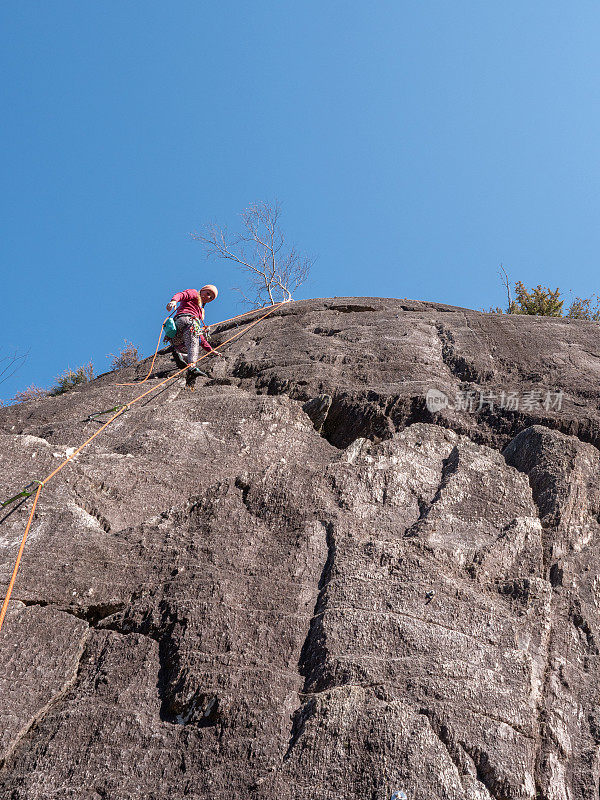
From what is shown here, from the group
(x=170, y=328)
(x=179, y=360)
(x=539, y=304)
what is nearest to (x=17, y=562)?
(x=179, y=360)

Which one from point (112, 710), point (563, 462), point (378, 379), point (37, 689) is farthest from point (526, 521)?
point (37, 689)

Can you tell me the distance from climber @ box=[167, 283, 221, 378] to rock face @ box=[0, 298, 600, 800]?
1.63 metres

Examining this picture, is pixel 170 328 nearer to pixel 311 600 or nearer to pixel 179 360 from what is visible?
pixel 179 360

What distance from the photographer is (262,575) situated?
4.44m

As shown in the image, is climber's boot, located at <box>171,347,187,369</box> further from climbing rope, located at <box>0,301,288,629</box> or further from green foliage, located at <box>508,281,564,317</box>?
green foliage, located at <box>508,281,564,317</box>

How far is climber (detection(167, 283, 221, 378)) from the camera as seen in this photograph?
820 cm

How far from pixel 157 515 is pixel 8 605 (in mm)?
1267

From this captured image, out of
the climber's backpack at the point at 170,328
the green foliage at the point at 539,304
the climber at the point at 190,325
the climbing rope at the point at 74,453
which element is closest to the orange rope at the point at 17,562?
the climbing rope at the point at 74,453

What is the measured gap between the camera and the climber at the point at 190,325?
26.9 feet

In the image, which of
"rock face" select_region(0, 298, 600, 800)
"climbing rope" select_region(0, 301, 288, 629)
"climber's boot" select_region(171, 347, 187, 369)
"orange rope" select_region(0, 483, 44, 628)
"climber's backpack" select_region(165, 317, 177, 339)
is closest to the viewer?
"rock face" select_region(0, 298, 600, 800)

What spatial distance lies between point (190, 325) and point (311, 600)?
16.6 feet

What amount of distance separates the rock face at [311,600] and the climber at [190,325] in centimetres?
163

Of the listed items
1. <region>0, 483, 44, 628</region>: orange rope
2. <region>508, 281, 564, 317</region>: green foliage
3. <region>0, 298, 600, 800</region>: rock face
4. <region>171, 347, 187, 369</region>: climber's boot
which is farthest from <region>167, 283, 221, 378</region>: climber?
<region>508, 281, 564, 317</region>: green foliage

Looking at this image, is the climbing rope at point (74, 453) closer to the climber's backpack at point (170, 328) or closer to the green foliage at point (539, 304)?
the climber's backpack at point (170, 328)
